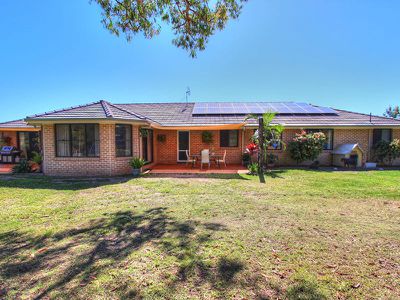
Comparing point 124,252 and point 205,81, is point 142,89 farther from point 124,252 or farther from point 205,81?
point 124,252

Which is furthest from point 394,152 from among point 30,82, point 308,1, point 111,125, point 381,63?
point 30,82

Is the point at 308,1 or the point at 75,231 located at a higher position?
the point at 308,1

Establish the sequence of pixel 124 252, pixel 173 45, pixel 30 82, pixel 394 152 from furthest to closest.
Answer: pixel 30 82 → pixel 394 152 → pixel 173 45 → pixel 124 252

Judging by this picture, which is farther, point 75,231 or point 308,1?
point 308,1

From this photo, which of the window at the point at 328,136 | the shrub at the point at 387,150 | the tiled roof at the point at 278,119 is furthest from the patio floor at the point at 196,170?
the shrub at the point at 387,150

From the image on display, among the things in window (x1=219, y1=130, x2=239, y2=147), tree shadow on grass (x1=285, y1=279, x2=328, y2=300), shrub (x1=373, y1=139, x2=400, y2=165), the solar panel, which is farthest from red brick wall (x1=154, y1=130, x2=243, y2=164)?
tree shadow on grass (x1=285, y1=279, x2=328, y2=300)

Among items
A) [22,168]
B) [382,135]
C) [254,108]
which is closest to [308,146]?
[382,135]

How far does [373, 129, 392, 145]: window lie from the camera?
1555 centimetres

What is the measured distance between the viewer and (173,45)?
7535mm

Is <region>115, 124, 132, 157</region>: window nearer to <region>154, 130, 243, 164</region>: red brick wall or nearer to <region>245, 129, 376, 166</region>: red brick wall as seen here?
<region>154, 130, 243, 164</region>: red brick wall

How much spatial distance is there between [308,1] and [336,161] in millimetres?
10151

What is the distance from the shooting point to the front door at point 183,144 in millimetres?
16328

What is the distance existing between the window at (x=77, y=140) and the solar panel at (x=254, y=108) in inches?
334

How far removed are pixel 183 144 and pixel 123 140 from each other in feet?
17.0
